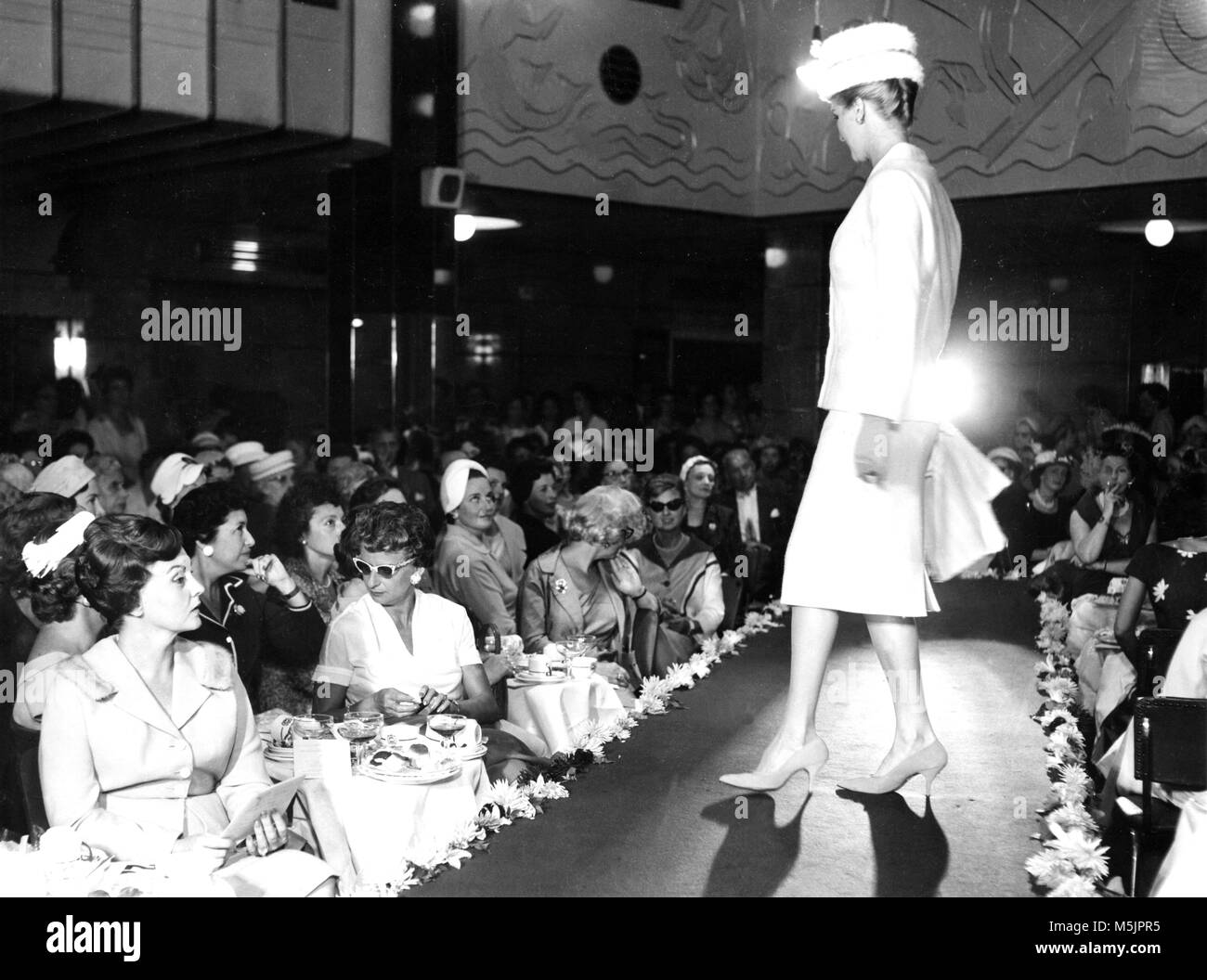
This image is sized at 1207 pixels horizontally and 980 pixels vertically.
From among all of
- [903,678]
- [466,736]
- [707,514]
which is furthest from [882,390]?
[707,514]

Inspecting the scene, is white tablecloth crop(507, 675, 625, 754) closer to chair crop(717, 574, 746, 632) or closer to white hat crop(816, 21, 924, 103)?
chair crop(717, 574, 746, 632)

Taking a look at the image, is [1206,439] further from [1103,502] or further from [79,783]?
[79,783]

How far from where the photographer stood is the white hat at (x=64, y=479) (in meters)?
4.75

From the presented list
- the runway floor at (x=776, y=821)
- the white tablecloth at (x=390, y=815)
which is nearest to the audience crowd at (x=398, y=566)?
the white tablecloth at (x=390, y=815)

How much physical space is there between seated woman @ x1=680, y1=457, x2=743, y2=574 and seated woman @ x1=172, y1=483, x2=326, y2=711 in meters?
2.90

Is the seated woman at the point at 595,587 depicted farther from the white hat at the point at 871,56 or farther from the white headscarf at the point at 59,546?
the white hat at the point at 871,56

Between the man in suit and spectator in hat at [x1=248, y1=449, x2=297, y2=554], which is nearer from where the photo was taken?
spectator in hat at [x1=248, y1=449, x2=297, y2=554]

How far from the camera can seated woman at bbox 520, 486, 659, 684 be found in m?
4.55

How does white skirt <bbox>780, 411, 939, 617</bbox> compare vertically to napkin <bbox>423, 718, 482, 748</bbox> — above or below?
above

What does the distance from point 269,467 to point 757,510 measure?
267 cm

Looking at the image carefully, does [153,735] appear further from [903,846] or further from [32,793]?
[903,846]

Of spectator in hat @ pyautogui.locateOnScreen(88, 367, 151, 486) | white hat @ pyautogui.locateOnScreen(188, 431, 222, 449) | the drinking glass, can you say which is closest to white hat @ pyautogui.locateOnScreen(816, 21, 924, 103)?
the drinking glass

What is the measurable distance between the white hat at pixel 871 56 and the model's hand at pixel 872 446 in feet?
2.40

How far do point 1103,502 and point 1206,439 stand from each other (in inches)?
80.5
